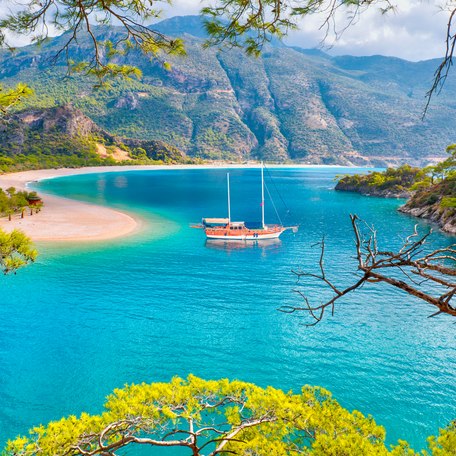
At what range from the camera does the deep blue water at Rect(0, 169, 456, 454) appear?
11992mm

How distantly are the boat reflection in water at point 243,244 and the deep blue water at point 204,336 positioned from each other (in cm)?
263

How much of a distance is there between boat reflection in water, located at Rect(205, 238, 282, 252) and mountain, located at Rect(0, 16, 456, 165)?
137038 millimetres

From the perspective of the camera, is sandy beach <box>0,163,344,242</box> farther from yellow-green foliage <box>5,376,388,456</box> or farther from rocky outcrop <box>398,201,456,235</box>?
rocky outcrop <box>398,201,456,235</box>

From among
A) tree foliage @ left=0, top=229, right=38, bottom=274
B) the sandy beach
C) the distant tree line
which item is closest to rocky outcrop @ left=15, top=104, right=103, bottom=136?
the sandy beach

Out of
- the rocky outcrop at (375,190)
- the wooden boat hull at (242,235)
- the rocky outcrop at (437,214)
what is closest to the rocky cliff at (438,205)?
the rocky outcrop at (437,214)

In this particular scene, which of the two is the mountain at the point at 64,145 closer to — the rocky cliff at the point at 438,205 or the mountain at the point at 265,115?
the mountain at the point at 265,115

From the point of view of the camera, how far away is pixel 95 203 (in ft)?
174

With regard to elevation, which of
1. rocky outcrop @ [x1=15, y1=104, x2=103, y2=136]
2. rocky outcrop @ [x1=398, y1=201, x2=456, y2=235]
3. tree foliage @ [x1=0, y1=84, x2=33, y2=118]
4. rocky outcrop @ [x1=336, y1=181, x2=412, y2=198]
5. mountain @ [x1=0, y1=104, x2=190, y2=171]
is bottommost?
rocky outcrop @ [x1=398, y1=201, x2=456, y2=235]

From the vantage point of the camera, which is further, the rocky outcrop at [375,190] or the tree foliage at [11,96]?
the rocky outcrop at [375,190]

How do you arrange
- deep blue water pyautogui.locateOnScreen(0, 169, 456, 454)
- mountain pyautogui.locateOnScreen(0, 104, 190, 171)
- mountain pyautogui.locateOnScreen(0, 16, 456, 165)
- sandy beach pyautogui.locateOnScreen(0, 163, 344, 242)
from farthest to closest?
1. mountain pyautogui.locateOnScreen(0, 16, 456, 165)
2. mountain pyautogui.locateOnScreen(0, 104, 190, 171)
3. sandy beach pyautogui.locateOnScreen(0, 163, 344, 242)
4. deep blue water pyautogui.locateOnScreen(0, 169, 456, 454)

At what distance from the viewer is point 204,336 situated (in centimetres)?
1598

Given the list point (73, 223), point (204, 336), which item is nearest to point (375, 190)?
point (73, 223)

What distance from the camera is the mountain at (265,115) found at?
16612 centimetres

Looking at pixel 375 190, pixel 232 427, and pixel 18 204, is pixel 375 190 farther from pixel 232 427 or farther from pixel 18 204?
pixel 232 427
